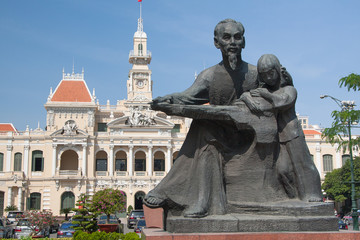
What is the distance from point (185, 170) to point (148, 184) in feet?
141

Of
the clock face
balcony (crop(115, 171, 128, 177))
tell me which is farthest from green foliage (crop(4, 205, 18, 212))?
the clock face

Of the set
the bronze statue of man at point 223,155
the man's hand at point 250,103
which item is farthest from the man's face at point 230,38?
the man's hand at point 250,103

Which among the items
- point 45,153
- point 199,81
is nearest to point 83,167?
point 45,153

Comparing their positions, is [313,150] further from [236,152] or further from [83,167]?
[236,152]

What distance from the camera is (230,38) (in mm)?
4637

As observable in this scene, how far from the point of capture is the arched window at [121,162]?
49.7 m

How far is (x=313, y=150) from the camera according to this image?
51.5 metres

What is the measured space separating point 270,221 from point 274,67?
1.63 m

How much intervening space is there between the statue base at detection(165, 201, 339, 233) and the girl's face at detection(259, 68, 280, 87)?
1.32 m

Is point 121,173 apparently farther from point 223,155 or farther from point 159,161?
point 223,155

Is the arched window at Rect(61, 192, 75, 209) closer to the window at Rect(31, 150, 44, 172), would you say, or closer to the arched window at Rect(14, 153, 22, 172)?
the window at Rect(31, 150, 44, 172)

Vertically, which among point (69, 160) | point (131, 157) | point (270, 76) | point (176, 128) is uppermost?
point (176, 128)

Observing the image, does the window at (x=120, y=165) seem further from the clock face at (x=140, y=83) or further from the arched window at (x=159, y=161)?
the clock face at (x=140, y=83)

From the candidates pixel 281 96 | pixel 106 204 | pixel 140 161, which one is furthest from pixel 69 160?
pixel 281 96
